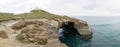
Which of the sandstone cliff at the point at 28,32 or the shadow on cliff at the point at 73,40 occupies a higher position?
the sandstone cliff at the point at 28,32

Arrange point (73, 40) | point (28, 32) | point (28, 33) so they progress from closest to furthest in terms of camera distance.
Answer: point (28, 33) → point (28, 32) → point (73, 40)

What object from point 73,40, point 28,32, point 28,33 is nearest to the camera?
point 28,33

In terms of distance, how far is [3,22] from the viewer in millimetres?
46562

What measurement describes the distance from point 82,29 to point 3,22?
22480 millimetres

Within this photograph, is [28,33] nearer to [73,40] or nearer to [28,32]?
[28,32]

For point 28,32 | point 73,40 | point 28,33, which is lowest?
point 73,40

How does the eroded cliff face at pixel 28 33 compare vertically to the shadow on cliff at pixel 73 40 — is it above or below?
above

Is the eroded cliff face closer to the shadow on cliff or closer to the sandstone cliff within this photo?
the sandstone cliff

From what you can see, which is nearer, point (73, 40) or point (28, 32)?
point (28, 32)

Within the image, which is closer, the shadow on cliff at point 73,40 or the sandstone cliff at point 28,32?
the sandstone cliff at point 28,32

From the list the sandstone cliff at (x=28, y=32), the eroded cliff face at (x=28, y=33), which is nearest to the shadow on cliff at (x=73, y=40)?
the sandstone cliff at (x=28, y=32)

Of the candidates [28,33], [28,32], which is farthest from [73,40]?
[28,33]

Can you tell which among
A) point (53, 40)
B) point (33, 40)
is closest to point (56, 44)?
point (53, 40)

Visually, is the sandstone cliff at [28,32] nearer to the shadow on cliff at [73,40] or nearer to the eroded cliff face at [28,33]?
the eroded cliff face at [28,33]
